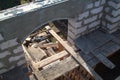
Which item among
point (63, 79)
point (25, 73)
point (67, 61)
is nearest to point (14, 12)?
point (25, 73)

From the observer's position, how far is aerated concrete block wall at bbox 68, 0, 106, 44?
16.5ft

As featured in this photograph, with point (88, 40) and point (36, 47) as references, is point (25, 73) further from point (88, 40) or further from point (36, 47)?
point (36, 47)

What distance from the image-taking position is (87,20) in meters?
5.25

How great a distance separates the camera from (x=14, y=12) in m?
3.93

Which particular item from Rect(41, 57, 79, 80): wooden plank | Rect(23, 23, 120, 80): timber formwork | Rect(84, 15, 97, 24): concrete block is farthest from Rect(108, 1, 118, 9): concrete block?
Rect(41, 57, 79, 80): wooden plank

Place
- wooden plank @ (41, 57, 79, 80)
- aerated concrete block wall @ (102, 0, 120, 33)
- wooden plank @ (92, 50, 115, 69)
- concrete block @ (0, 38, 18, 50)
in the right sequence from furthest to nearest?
aerated concrete block wall @ (102, 0, 120, 33) → wooden plank @ (92, 50, 115, 69) → wooden plank @ (41, 57, 79, 80) → concrete block @ (0, 38, 18, 50)

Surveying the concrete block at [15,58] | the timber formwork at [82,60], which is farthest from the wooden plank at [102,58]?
the concrete block at [15,58]

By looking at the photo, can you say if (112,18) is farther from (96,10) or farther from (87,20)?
(87,20)

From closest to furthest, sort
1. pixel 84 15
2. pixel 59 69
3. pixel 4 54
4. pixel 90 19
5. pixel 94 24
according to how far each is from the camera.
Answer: pixel 4 54
pixel 59 69
pixel 84 15
pixel 90 19
pixel 94 24

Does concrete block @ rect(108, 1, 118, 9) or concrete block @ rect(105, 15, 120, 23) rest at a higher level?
concrete block @ rect(108, 1, 118, 9)

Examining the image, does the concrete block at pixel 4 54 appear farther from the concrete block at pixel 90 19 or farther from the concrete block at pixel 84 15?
the concrete block at pixel 90 19

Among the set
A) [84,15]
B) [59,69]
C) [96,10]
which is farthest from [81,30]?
[59,69]

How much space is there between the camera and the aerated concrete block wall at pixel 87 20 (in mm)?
5044

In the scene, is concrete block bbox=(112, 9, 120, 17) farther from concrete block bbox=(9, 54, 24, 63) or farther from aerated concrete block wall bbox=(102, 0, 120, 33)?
concrete block bbox=(9, 54, 24, 63)
